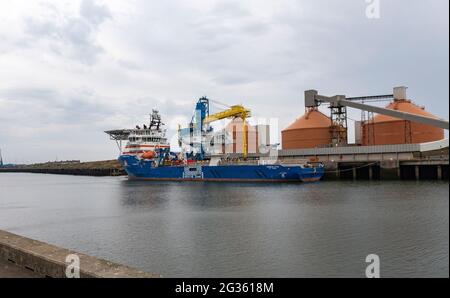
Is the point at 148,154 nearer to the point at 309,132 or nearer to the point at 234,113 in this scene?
the point at 234,113

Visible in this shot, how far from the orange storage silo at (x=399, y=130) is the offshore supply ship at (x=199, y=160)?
10.2 metres

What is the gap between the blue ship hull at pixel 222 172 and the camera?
139ft

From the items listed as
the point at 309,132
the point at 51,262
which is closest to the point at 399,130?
the point at 309,132

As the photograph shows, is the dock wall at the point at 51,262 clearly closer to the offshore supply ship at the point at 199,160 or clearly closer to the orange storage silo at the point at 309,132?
the offshore supply ship at the point at 199,160

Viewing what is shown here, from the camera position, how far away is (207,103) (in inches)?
2216

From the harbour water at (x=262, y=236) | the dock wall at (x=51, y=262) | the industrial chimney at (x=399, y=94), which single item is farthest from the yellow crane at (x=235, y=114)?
the dock wall at (x=51, y=262)

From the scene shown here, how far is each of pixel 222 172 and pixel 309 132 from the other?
1587cm

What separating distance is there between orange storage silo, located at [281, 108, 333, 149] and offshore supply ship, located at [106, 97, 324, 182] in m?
5.42

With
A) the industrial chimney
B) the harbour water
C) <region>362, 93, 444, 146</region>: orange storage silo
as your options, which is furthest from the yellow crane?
the harbour water

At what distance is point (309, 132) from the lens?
54750 mm

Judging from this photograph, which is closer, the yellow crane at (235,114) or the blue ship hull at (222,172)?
the blue ship hull at (222,172)

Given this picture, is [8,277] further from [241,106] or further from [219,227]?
[241,106]

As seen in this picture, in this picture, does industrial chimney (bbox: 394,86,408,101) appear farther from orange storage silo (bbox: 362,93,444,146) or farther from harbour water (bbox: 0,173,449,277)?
harbour water (bbox: 0,173,449,277)

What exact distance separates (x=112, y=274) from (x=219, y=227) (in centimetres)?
1094
